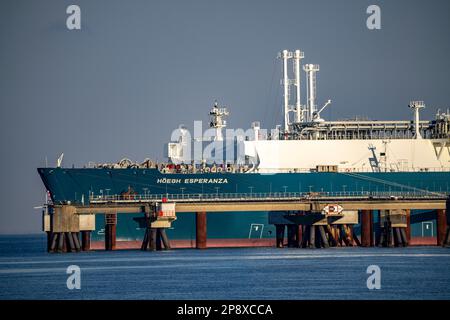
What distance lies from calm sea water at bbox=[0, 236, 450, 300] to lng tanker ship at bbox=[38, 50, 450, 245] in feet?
26.2

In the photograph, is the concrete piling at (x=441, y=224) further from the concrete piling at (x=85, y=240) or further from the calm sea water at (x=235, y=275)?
the concrete piling at (x=85, y=240)

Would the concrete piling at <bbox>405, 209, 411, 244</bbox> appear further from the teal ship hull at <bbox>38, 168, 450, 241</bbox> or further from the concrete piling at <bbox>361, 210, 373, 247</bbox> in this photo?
the teal ship hull at <bbox>38, 168, 450, 241</bbox>

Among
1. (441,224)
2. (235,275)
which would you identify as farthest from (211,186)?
(235,275)

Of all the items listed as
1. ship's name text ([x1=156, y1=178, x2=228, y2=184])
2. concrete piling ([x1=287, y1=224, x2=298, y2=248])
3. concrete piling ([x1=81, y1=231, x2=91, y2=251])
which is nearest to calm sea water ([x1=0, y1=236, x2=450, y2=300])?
concrete piling ([x1=81, y1=231, x2=91, y2=251])

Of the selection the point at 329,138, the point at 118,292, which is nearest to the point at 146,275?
the point at 118,292

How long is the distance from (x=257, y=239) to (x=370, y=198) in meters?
12.0

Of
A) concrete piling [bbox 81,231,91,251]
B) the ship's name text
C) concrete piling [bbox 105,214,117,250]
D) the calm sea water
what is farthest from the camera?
the ship's name text

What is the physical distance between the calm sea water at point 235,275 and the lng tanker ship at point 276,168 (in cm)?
798

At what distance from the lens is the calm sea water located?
72000 millimetres

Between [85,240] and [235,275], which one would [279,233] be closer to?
[85,240]

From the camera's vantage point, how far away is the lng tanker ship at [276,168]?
11256 centimetres

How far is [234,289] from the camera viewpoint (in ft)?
242

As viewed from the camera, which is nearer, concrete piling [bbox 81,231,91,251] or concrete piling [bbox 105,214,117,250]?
concrete piling [bbox 105,214,117,250]

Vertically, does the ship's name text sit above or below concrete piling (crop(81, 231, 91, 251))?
above
